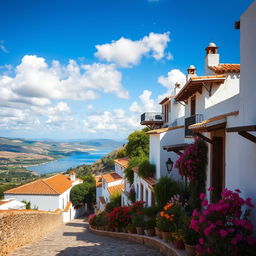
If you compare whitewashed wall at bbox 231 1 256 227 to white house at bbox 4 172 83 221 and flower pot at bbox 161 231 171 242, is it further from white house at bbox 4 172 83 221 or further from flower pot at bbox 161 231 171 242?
white house at bbox 4 172 83 221

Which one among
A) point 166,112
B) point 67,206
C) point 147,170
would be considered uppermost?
point 166,112

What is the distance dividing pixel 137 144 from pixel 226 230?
70.1 ft

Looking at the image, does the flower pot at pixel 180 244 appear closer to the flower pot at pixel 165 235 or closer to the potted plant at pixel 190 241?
the potted plant at pixel 190 241

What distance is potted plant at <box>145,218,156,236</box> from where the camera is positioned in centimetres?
855

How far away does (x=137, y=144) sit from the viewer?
1009 inches

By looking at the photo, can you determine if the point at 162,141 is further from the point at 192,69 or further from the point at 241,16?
the point at 241,16

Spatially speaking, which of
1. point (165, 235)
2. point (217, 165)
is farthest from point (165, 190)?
point (165, 235)

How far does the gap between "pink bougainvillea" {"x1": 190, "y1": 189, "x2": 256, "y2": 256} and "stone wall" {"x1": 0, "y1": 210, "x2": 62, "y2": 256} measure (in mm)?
6504

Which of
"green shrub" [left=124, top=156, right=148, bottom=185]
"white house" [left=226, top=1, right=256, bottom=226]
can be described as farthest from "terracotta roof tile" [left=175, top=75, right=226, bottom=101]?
"green shrub" [left=124, top=156, right=148, bottom=185]

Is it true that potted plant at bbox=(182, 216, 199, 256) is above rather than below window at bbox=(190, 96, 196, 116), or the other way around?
below

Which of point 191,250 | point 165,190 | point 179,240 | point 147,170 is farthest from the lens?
point 147,170

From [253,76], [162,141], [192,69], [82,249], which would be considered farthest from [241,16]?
[192,69]

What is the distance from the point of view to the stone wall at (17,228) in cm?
831

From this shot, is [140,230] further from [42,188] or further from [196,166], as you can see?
[42,188]
